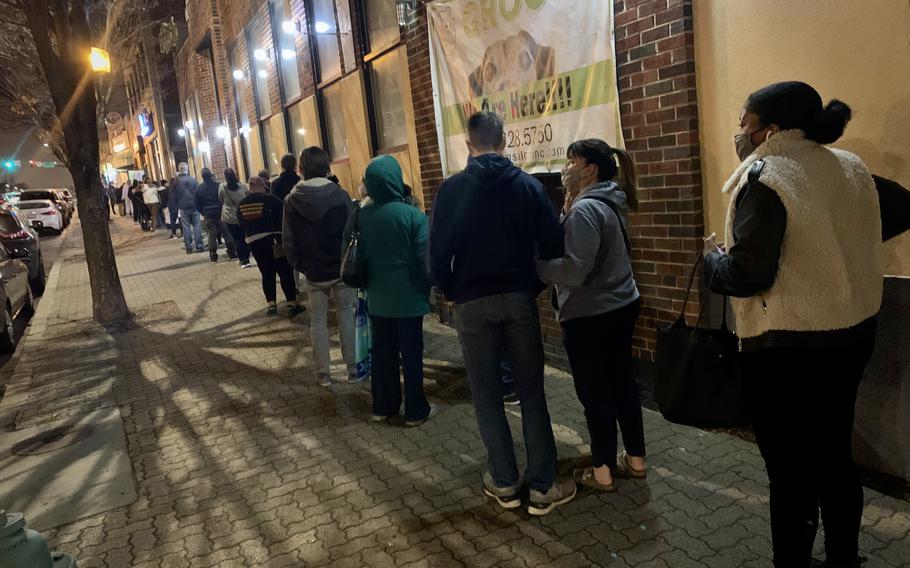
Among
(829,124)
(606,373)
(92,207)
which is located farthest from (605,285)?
(92,207)

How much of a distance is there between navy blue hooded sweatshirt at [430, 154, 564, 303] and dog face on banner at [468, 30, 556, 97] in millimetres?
2234

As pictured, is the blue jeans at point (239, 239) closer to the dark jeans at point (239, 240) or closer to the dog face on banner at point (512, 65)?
the dark jeans at point (239, 240)

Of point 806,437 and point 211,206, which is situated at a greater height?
point 211,206

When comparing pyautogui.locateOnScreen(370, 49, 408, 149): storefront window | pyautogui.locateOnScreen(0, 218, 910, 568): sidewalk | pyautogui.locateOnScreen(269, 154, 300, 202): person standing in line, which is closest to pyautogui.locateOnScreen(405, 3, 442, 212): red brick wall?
pyautogui.locateOnScreen(370, 49, 408, 149): storefront window

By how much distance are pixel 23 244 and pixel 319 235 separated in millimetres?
9893

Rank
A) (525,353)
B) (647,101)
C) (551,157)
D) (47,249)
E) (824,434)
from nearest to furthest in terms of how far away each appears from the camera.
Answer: (824,434)
(525,353)
(647,101)
(551,157)
(47,249)

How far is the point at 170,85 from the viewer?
3253cm

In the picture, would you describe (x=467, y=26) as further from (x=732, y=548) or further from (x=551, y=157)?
(x=732, y=548)

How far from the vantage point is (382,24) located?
821 cm

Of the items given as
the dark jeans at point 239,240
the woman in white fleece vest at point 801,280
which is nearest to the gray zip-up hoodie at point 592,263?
the woman in white fleece vest at point 801,280

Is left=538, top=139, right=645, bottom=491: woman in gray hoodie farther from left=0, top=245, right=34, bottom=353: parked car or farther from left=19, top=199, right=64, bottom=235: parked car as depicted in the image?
left=19, top=199, right=64, bottom=235: parked car

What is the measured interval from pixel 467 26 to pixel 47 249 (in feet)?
69.0

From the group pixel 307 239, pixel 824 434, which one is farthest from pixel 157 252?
pixel 824 434

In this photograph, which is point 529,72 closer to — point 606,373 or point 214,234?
point 606,373
